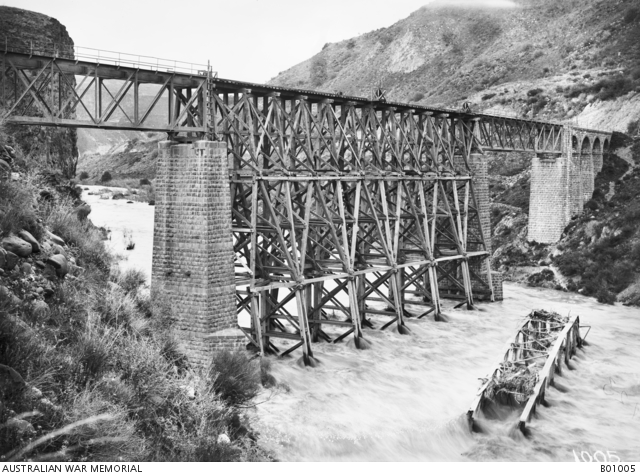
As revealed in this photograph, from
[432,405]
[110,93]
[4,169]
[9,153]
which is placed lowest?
[432,405]

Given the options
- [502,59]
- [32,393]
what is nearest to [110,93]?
[32,393]

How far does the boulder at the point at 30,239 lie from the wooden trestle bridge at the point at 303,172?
362 cm

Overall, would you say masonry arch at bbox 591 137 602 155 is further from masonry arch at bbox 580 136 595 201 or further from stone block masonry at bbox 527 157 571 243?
stone block masonry at bbox 527 157 571 243

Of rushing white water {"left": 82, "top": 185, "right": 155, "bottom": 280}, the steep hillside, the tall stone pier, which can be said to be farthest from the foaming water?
the steep hillside

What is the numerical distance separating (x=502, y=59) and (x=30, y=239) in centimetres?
8350

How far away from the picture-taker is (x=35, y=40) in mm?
18359

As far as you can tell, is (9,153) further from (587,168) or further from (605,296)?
(587,168)

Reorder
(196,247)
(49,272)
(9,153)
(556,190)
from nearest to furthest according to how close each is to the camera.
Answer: (49,272), (9,153), (196,247), (556,190)

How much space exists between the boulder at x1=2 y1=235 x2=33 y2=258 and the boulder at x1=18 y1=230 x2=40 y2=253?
0.17 meters

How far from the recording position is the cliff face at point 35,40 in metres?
17.7

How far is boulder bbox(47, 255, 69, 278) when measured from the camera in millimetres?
13000

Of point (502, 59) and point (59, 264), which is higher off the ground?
point (502, 59)

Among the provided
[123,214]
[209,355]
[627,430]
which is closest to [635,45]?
[123,214]

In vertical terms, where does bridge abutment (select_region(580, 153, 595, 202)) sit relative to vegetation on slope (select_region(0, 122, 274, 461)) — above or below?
above
